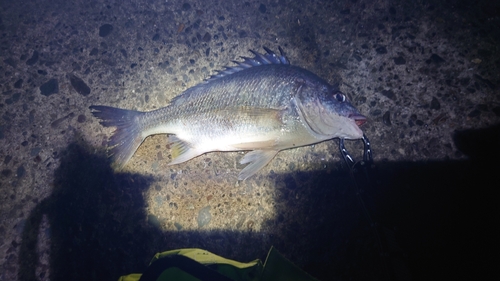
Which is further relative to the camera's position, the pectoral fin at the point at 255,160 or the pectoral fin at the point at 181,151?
the pectoral fin at the point at 181,151

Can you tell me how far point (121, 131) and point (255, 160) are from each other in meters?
1.55

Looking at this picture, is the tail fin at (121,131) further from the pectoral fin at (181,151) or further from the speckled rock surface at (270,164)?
the pectoral fin at (181,151)

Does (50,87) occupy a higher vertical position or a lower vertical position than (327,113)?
higher

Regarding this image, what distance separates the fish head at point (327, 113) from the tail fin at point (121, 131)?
1.79m

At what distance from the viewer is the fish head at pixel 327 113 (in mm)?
2285

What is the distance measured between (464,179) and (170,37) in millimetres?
3621

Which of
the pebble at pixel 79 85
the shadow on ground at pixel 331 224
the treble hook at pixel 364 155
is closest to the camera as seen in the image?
the shadow on ground at pixel 331 224

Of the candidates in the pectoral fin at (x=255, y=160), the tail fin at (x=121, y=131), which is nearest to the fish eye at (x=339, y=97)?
the pectoral fin at (x=255, y=160)

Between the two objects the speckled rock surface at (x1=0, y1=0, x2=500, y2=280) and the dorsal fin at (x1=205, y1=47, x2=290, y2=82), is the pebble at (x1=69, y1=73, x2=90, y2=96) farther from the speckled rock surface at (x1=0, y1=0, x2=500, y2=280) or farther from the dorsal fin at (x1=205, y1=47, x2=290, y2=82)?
the dorsal fin at (x1=205, y1=47, x2=290, y2=82)

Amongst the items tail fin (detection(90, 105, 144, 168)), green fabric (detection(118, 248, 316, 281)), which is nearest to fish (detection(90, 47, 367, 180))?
tail fin (detection(90, 105, 144, 168))

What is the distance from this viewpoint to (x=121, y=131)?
8.96 feet

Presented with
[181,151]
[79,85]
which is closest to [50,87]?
[79,85]

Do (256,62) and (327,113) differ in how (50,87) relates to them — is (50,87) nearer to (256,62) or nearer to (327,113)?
(256,62)

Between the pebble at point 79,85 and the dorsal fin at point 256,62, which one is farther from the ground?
the pebble at point 79,85
